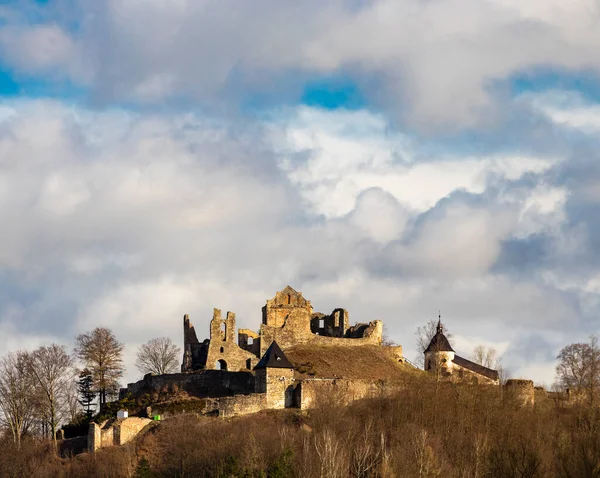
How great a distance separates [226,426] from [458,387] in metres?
14.5

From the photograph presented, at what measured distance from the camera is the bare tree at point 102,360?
93.1 m

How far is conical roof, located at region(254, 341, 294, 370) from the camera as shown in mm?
85500

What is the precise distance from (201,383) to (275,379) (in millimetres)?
6320

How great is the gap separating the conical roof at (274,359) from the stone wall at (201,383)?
7.38ft

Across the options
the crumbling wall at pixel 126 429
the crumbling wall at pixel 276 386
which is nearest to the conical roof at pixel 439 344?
the crumbling wall at pixel 276 386

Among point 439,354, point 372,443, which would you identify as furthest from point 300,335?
point 372,443

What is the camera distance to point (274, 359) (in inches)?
3378

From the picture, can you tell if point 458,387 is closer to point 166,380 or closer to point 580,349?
point 166,380

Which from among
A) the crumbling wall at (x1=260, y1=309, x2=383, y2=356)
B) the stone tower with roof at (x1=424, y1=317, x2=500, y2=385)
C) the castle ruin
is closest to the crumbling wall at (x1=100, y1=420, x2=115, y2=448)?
the castle ruin

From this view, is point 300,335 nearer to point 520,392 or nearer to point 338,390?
point 338,390

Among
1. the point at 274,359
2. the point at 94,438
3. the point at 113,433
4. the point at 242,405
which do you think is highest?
the point at 274,359

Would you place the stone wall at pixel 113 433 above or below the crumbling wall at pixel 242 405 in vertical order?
below

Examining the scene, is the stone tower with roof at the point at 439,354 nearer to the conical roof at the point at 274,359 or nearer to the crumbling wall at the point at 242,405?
the conical roof at the point at 274,359

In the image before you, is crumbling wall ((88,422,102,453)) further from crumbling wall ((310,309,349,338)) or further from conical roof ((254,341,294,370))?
crumbling wall ((310,309,349,338))
